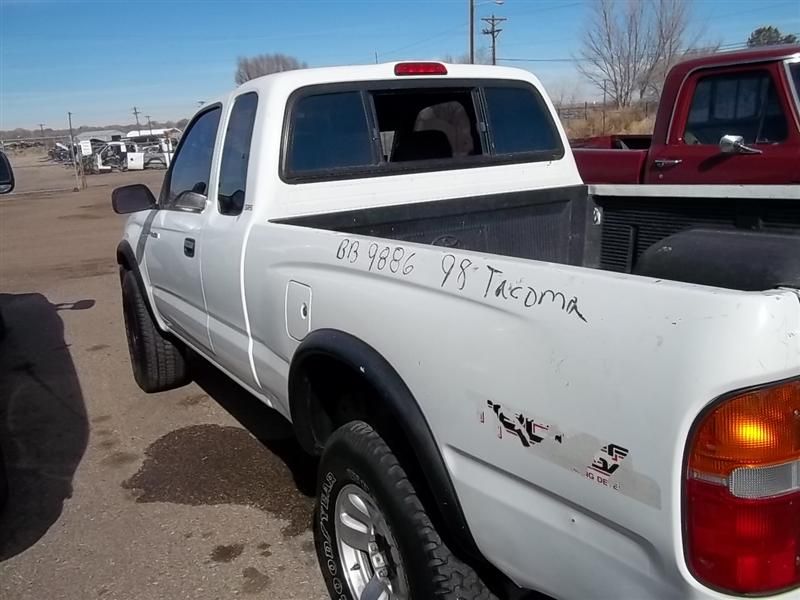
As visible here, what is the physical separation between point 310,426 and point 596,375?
4.75ft

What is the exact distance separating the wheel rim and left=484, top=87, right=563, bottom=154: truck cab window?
6.91 feet

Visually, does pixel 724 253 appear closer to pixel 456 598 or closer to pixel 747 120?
pixel 456 598

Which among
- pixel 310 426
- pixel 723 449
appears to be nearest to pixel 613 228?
pixel 310 426

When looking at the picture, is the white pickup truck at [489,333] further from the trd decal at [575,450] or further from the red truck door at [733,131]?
the red truck door at [733,131]

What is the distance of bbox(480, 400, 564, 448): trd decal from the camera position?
5.30 ft

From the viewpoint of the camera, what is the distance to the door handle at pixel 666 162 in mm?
6148

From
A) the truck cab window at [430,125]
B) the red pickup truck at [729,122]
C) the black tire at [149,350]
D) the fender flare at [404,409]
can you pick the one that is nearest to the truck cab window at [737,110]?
the red pickup truck at [729,122]

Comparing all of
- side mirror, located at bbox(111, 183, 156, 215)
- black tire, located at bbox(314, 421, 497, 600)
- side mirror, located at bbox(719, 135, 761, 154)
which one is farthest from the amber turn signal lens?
side mirror, located at bbox(719, 135, 761, 154)

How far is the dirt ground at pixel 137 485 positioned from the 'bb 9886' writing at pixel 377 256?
1.43 m

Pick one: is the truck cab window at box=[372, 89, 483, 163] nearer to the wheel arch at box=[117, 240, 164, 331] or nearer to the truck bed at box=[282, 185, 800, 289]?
the truck bed at box=[282, 185, 800, 289]

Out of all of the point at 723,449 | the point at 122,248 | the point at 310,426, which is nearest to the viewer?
the point at 723,449

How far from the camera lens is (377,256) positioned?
7.23 ft

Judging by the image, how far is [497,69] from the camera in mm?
3971

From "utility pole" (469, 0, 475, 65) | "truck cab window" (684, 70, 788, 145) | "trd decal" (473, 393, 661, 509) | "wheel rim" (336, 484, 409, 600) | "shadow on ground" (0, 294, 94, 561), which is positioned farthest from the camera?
"utility pole" (469, 0, 475, 65)
